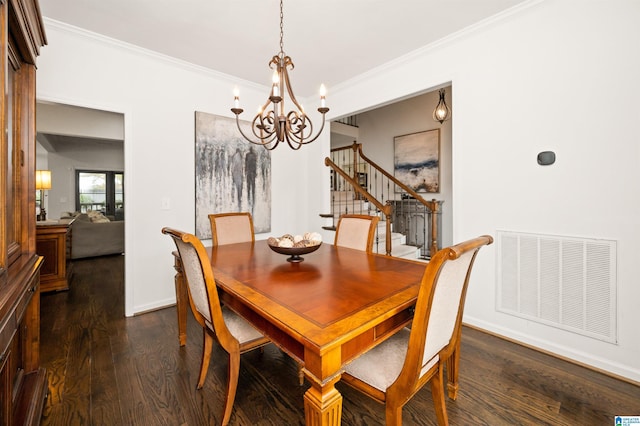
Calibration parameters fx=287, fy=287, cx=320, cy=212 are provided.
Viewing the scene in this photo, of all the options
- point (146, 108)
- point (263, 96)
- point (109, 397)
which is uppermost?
point (263, 96)

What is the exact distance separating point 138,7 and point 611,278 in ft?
12.7

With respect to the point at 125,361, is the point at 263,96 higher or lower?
higher

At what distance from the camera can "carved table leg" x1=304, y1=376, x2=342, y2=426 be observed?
0.92m

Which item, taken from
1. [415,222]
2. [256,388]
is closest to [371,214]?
[415,222]

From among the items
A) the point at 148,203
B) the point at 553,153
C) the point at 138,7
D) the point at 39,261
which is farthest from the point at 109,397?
the point at 553,153

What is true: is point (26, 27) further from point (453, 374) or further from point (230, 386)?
point (453, 374)

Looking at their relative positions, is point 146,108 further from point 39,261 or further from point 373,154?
point 373,154

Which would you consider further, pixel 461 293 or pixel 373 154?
pixel 373 154

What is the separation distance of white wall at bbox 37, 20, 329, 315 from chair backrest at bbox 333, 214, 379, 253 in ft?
5.90

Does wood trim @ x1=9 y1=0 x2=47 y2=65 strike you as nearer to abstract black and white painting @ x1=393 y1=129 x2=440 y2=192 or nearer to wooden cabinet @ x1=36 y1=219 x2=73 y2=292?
wooden cabinet @ x1=36 y1=219 x2=73 y2=292

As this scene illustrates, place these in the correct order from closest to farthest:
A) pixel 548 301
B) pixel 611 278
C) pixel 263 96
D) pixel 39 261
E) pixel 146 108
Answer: pixel 39 261 < pixel 611 278 < pixel 548 301 < pixel 146 108 < pixel 263 96

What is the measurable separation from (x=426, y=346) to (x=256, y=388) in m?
1.17

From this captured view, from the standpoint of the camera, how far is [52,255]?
3.46 m

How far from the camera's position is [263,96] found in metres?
3.82
